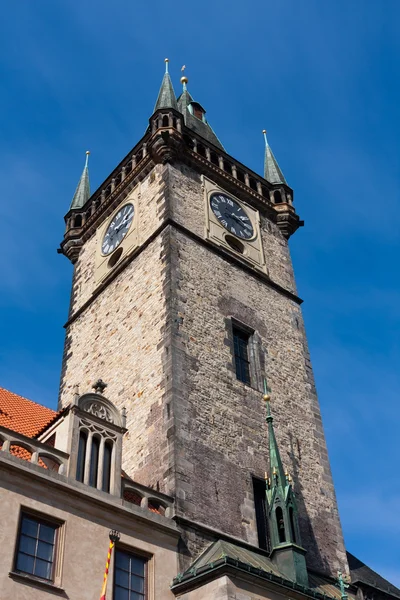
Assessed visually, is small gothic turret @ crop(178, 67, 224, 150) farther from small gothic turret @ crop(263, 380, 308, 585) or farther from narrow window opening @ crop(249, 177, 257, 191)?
small gothic turret @ crop(263, 380, 308, 585)

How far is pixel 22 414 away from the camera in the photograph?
1560 cm

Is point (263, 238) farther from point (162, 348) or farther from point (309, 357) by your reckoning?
point (162, 348)

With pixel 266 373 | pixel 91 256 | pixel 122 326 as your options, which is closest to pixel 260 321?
pixel 266 373

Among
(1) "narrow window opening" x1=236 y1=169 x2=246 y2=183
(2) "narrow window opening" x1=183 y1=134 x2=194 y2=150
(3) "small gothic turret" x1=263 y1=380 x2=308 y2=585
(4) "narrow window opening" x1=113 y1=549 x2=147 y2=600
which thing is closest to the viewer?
(4) "narrow window opening" x1=113 y1=549 x2=147 y2=600

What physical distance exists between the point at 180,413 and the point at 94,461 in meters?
2.34

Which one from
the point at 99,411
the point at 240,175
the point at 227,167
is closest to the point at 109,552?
the point at 99,411

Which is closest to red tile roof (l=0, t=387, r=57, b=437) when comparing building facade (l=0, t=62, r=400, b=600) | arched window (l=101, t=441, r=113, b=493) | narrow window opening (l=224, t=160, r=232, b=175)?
building facade (l=0, t=62, r=400, b=600)

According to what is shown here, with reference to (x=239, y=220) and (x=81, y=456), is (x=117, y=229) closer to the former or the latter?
(x=239, y=220)

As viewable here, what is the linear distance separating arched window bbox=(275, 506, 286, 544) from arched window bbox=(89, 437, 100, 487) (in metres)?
3.36

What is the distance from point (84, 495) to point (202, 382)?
4.39 m

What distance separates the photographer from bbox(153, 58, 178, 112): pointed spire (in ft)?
73.0

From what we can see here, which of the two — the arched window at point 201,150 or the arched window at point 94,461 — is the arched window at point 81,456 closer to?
the arched window at point 94,461

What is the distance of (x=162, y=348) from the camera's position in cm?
1587

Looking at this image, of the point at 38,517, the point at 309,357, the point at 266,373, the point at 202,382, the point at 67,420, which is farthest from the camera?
the point at 309,357
